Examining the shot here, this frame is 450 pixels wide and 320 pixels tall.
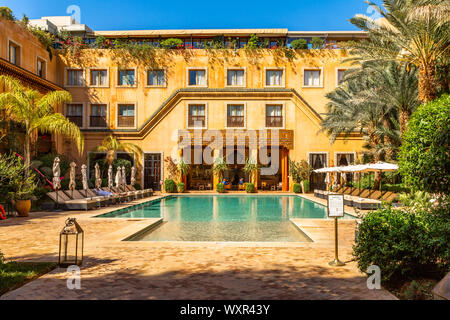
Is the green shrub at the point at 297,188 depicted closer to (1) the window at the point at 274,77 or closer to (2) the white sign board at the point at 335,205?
(1) the window at the point at 274,77

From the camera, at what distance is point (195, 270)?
630 centimetres

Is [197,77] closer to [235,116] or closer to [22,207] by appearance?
[235,116]

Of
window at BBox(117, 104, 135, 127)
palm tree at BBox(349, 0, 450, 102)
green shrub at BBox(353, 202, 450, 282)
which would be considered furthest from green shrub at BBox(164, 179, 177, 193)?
green shrub at BBox(353, 202, 450, 282)

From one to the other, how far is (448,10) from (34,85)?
76.9 feet

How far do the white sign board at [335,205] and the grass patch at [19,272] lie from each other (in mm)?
4813

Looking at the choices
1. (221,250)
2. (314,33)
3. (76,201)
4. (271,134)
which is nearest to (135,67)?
(271,134)

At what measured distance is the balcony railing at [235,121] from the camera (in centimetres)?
2995

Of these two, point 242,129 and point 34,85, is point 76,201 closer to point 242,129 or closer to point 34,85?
point 34,85

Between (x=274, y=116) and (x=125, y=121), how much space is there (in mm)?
11621

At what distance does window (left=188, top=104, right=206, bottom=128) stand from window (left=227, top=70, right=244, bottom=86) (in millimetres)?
3014

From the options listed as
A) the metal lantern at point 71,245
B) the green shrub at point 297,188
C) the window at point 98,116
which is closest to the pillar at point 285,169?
the green shrub at point 297,188

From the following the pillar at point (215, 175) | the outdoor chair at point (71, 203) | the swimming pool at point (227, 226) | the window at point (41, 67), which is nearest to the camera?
the swimming pool at point (227, 226)

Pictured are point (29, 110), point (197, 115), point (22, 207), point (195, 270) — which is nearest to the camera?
point (195, 270)

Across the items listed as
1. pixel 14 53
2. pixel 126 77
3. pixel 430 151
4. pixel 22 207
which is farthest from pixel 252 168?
pixel 430 151
